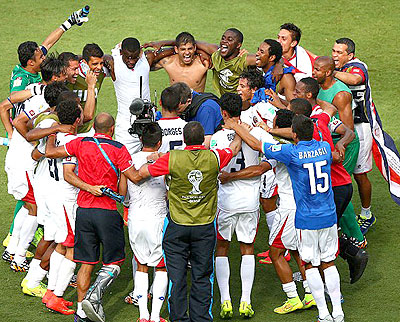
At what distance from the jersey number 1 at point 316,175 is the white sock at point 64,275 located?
244 centimetres

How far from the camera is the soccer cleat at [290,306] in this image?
7926 mm

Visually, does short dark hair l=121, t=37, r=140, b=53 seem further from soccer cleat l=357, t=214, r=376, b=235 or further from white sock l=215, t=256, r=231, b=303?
soccer cleat l=357, t=214, r=376, b=235

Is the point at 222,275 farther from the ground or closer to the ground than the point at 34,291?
farther from the ground

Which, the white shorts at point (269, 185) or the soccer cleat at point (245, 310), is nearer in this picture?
the soccer cleat at point (245, 310)

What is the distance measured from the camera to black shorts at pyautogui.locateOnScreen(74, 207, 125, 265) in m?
7.54

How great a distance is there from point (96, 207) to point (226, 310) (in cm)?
160

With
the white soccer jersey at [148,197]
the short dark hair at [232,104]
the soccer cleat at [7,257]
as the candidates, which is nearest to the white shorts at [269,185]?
the short dark hair at [232,104]

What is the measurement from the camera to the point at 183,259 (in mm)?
7301

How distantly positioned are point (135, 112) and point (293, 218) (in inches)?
71.9

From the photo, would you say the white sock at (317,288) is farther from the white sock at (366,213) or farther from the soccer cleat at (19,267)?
the soccer cleat at (19,267)

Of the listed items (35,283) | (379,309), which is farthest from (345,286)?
(35,283)

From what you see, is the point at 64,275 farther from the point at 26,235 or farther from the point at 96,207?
the point at 26,235

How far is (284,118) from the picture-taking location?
25.6ft

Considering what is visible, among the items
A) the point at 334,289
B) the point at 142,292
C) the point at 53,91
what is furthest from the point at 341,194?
the point at 53,91
